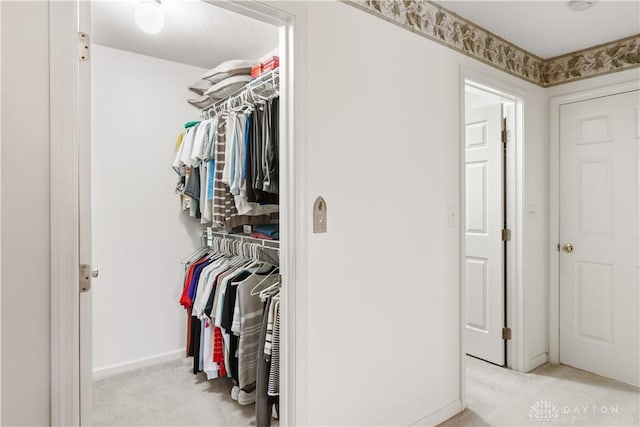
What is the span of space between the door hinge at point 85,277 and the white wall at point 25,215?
0.27ft

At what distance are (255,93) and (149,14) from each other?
69 centimetres

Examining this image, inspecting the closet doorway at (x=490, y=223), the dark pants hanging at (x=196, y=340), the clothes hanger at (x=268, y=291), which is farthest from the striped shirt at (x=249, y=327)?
the closet doorway at (x=490, y=223)

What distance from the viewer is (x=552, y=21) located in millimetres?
2312

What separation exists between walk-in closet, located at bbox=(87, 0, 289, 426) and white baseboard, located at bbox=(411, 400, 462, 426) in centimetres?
82

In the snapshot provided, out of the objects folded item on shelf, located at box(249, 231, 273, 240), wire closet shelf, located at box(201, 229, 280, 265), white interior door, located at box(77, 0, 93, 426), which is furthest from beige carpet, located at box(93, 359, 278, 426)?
white interior door, located at box(77, 0, 93, 426)

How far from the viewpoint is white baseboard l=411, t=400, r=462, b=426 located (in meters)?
2.08

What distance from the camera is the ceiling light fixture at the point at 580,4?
206 centimetres

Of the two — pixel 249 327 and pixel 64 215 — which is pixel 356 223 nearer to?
pixel 249 327

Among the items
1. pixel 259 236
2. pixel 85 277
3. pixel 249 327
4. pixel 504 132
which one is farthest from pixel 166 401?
pixel 504 132

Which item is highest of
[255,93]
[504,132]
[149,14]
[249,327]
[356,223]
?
[149,14]

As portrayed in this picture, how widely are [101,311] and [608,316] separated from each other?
3.69 m

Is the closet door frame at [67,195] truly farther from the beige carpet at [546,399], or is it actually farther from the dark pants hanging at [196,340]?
the beige carpet at [546,399]

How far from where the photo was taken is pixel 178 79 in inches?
120

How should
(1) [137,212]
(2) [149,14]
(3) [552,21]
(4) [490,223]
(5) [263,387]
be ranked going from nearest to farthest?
(5) [263,387] < (2) [149,14] < (3) [552,21] < (1) [137,212] < (4) [490,223]
